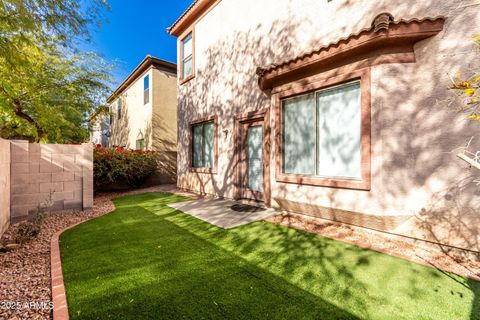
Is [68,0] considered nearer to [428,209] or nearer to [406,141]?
[406,141]

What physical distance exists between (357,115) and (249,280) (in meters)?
3.76

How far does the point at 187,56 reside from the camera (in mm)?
11125

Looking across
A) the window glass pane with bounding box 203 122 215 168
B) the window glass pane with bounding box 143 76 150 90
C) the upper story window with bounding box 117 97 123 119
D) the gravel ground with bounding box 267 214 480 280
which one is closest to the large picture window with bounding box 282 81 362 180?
the gravel ground with bounding box 267 214 480 280

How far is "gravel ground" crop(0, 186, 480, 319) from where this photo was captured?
2.70 metres

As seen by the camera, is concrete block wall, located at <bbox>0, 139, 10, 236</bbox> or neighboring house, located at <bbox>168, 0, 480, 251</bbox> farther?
concrete block wall, located at <bbox>0, 139, 10, 236</bbox>

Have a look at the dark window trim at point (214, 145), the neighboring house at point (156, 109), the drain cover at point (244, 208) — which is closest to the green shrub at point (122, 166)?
the neighboring house at point (156, 109)

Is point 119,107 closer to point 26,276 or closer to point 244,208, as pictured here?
point 244,208

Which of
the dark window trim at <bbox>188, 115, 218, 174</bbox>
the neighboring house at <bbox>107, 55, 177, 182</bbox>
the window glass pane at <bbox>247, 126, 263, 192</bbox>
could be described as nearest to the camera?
the window glass pane at <bbox>247, 126, 263, 192</bbox>

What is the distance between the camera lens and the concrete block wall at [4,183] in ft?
15.2

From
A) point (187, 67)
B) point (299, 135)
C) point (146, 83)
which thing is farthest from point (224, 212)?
point (146, 83)

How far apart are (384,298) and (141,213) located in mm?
6164

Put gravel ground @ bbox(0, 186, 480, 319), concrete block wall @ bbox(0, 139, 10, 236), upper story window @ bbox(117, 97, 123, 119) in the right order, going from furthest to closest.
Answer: upper story window @ bbox(117, 97, 123, 119) → concrete block wall @ bbox(0, 139, 10, 236) → gravel ground @ bbox(0, 186, 480, 319)

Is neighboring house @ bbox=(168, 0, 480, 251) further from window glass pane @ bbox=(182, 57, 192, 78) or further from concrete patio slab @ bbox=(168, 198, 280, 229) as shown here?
window glass pane @ bbox=(182, 57, 192, 78)

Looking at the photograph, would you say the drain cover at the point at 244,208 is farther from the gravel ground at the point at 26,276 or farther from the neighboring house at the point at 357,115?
the gravel ground at the point at 26,276
